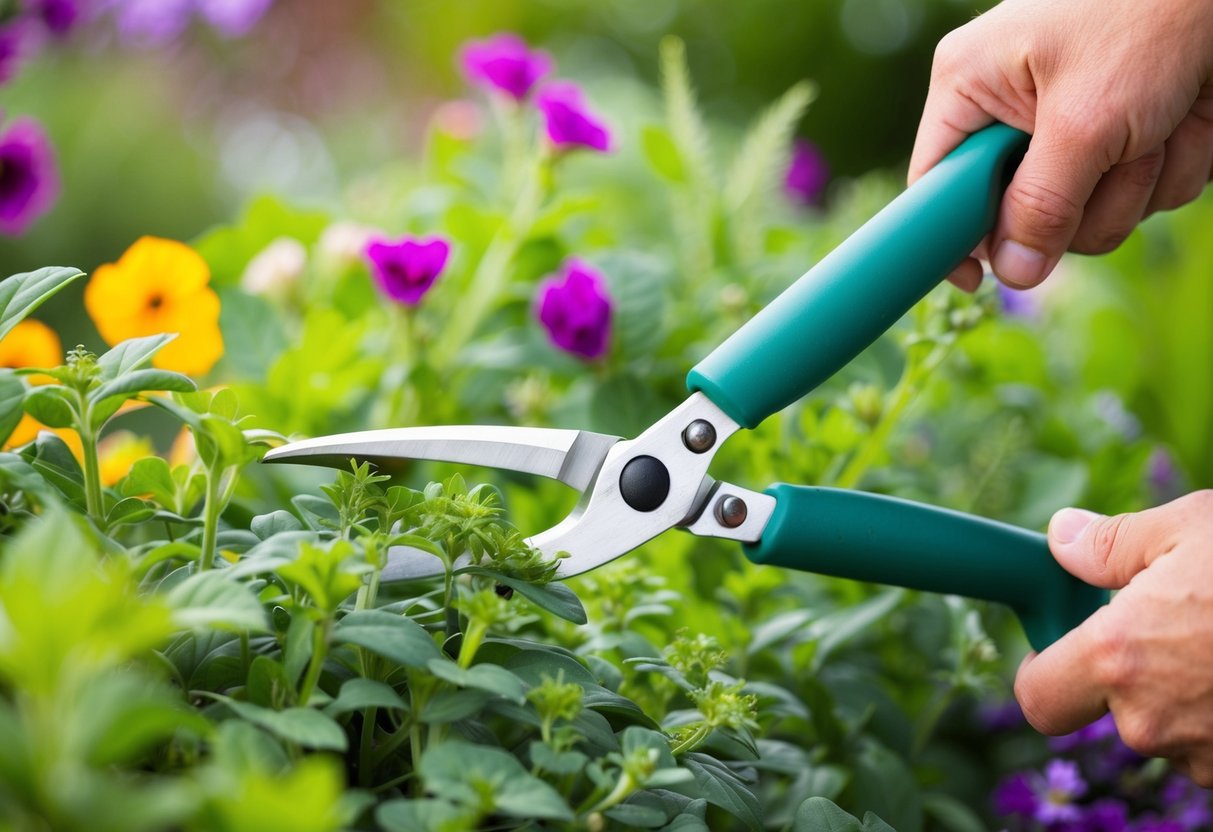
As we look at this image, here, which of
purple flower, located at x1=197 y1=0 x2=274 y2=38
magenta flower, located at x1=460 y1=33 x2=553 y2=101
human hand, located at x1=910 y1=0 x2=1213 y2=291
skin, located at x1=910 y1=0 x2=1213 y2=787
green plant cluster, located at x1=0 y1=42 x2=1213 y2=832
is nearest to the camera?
green plant cluster, located at x1=0 y1=42 x2=1213 y2=832

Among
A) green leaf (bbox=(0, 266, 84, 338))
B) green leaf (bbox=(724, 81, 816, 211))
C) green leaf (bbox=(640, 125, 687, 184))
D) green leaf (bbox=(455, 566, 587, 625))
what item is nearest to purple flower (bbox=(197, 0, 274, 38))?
green leaf (bbox=(640, 125, 687, 184))

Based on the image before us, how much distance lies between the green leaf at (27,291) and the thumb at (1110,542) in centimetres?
67

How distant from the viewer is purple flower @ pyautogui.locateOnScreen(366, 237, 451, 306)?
3.34ft

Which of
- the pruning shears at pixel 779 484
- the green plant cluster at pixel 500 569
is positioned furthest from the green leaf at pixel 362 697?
the pruning shears at pixel 779 484

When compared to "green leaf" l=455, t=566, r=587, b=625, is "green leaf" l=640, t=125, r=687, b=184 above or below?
above

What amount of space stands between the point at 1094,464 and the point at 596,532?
28.7 inches

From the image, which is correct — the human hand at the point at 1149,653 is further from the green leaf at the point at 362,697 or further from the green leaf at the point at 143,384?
the green leaf at the point at 143,384

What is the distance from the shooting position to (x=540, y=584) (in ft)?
1.97

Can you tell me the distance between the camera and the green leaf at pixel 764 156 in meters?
1.24

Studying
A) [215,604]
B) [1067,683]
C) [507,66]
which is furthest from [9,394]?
[507,66]

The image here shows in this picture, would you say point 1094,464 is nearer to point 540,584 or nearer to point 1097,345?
point 1097,345

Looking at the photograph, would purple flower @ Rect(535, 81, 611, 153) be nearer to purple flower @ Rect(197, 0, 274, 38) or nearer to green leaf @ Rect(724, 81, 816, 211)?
green leaf @ Rect(724, 81, 816, 211)

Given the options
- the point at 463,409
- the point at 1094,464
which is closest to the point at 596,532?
the point at 463,409

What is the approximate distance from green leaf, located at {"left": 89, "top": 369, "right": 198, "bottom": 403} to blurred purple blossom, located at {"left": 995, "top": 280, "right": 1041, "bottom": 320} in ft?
3.19
